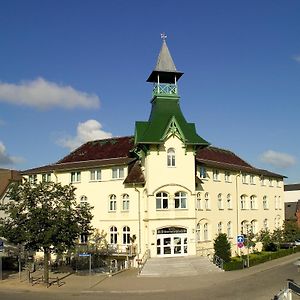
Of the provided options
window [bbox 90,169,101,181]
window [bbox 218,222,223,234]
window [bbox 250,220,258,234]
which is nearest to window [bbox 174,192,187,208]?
window [bbox 218,222,223,234]

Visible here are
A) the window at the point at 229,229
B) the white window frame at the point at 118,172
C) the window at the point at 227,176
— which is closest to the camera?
the white window frame at the point at 118,172

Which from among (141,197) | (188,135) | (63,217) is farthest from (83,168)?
(63,217)

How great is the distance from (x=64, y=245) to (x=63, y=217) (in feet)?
6.27

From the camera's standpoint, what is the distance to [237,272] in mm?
38250

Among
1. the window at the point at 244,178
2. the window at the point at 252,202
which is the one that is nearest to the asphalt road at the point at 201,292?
the window at the point at 244,178

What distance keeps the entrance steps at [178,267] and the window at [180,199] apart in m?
4.50

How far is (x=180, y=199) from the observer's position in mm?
42219

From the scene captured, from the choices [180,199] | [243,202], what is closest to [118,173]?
[180,199]

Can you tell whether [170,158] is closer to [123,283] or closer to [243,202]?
[123,283]

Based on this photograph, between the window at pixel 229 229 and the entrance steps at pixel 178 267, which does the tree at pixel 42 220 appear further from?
the window at pixel 229 229

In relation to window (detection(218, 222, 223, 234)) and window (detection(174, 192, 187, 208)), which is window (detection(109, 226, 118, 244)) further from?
window (detection(218, 222, 223, 234))

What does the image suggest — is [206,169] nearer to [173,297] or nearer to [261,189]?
[261,189]

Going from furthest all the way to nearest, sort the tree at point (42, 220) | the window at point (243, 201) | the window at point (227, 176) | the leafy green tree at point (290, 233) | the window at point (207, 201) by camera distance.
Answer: the leafy green tree at point (290, 233) → the window at point (243, 201) → the window at point (227, 176) → the window at point (207, 201) → the tree at point (42, 220)

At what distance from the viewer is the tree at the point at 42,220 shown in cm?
3206
